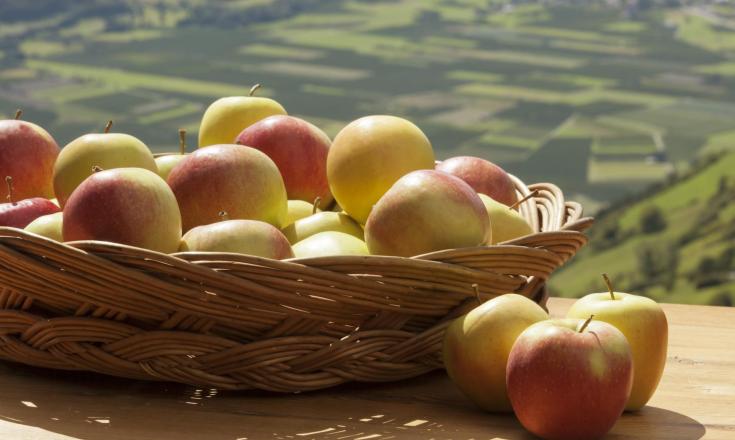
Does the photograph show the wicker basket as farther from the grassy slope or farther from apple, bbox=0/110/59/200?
the grassy slope

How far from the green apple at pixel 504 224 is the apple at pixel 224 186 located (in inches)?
10.9

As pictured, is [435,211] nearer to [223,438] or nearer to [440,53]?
[223,438]

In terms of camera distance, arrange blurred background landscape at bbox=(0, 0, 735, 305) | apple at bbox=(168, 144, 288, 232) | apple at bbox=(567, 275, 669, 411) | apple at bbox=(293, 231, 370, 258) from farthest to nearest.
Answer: blurred background landscape at bbox=(0, 0, 735, 305) < apple at bbox=(168, 144, 288, 232) < apple at bbox=(293, 231, 370, 258) < apple at bbox=(567, 275, 669, 411)

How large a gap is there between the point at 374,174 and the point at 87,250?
0.44m

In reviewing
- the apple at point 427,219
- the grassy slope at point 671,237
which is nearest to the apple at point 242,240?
the apple at point 427,219

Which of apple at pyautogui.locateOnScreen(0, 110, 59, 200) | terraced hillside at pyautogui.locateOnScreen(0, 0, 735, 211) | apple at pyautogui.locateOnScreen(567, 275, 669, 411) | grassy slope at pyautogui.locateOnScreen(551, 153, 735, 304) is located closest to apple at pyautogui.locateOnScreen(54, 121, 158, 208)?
apple at pyautogui.locateOnScreen(0, 110, 59, 200)

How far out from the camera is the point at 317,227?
4.15 feet

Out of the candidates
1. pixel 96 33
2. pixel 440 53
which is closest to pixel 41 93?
pixel 96 33

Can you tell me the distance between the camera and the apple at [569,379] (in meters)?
Result: 0.91

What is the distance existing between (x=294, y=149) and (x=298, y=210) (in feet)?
0.32

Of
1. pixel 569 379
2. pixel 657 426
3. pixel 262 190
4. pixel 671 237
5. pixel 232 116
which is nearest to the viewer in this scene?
pixel 569 379

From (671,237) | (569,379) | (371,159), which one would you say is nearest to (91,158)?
(371,159)

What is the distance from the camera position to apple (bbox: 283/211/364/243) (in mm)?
1264

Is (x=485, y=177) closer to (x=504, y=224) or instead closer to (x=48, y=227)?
(x=504, y=224)
